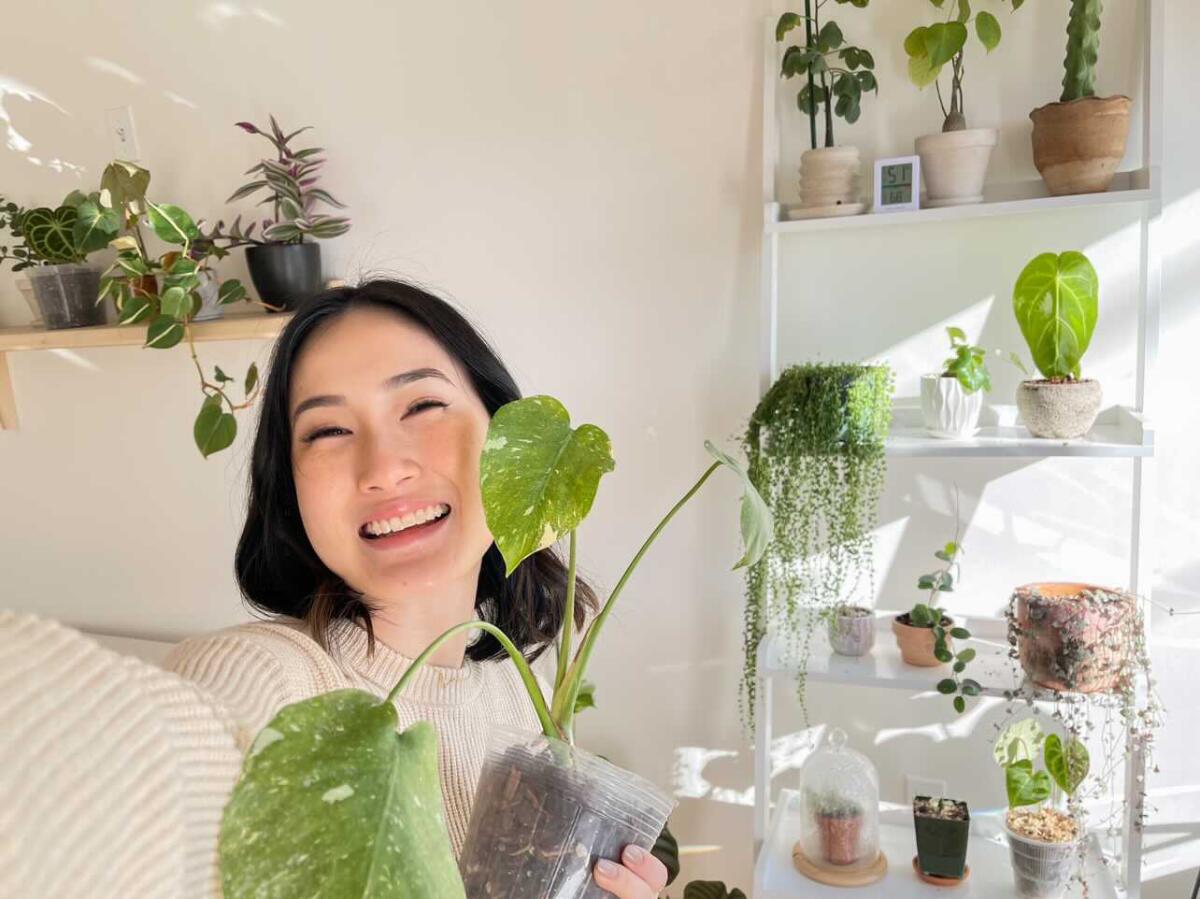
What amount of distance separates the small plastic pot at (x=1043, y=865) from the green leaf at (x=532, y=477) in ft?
4.11

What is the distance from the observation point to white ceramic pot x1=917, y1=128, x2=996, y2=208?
1480mm

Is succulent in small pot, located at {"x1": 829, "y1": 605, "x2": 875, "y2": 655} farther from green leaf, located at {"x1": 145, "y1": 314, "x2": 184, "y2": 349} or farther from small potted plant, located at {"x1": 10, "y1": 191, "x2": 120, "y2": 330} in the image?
small potted plant, located at {"x1": 10, "y1": 191, "x2": 120, "y2": 330}

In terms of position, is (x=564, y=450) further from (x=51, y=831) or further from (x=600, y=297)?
(x=600, y=297)

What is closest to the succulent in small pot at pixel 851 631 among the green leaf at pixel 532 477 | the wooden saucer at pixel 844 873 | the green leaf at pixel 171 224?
the wooden saucer at pixel 844 873

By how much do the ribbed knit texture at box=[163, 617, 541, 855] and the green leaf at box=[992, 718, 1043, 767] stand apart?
953 millimetres

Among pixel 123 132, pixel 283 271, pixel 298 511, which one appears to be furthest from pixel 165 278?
pixel 298 511

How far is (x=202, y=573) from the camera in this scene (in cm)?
233

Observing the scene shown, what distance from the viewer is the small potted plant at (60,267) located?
2064 millimetres

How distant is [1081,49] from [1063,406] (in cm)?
59

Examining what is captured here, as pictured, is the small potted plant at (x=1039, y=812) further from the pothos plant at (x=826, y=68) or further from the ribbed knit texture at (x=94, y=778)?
the ribbed knit texture at (x=94, y=778)

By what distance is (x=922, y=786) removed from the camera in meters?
1.73

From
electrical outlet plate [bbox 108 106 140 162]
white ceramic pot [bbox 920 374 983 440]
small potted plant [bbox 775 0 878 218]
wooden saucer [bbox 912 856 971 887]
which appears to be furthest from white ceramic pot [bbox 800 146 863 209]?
electrical outlet plate [bbox 108 106 140 162]

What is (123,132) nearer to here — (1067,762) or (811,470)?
(811,470)

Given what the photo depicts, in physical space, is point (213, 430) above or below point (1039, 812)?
above
